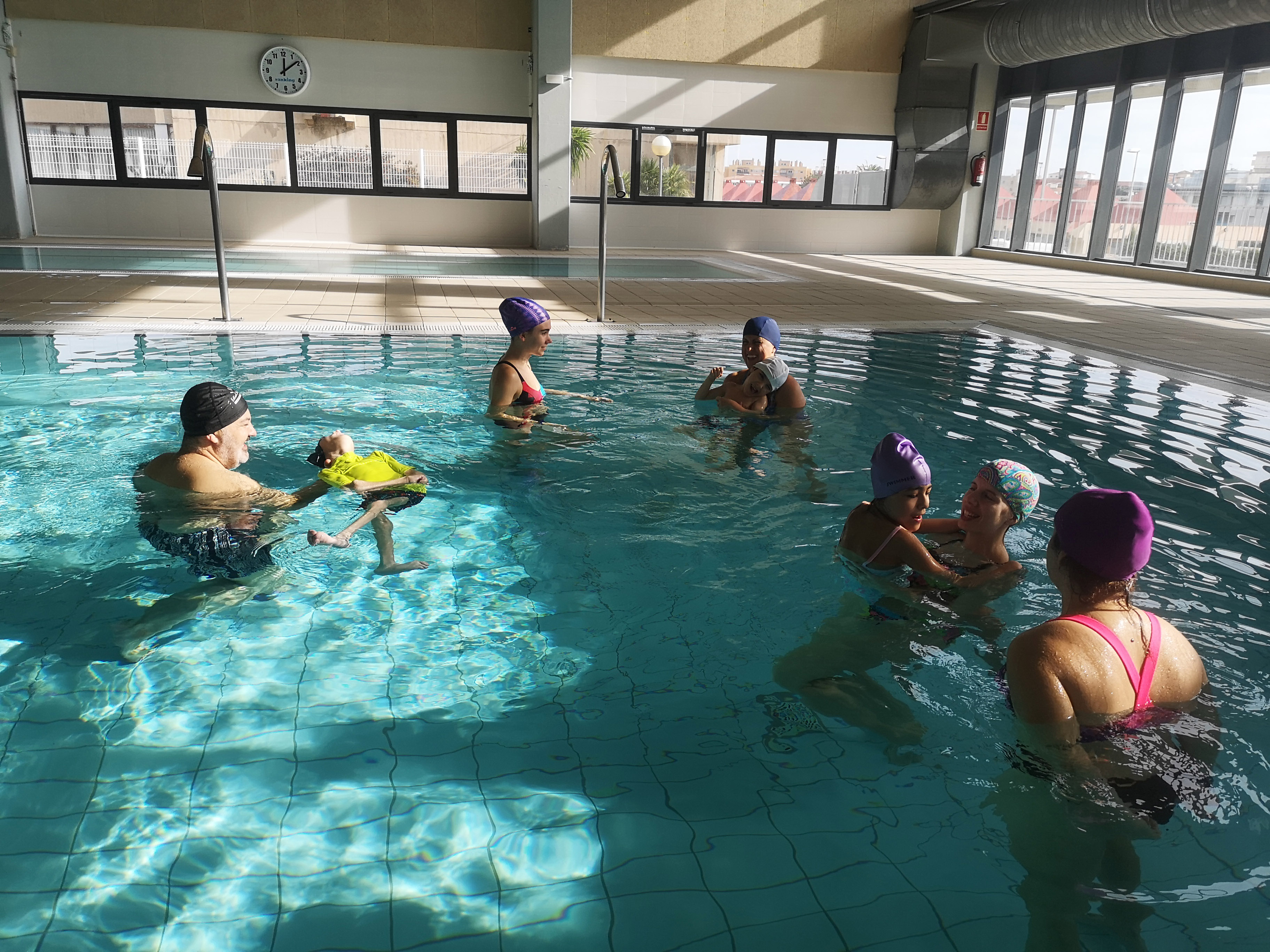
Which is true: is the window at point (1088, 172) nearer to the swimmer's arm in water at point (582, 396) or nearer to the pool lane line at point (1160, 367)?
the pool lane line at point (1160, 367)

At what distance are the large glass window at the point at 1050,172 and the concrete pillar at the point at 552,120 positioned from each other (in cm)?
916

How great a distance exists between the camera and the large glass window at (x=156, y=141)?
15508 mm

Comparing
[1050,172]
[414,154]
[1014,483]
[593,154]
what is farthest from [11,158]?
[1050,172]

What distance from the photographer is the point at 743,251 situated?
60.8 ft

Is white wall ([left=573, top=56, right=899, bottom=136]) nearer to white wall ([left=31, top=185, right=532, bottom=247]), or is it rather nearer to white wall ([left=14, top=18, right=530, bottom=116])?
white wall ([left=14, top=18, right=530, bottom=116])

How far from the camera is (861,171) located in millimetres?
18594

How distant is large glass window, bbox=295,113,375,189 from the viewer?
16.2 meters

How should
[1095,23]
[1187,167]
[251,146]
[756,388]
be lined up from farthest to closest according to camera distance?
[251,146] → [1187,167] → [1095,23] → [756,388]

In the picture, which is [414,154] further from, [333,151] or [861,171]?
[861,171]

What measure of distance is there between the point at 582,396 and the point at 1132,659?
4173mm

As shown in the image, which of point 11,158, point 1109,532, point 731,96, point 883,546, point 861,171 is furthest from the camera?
point 861,171

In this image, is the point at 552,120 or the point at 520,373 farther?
the point at 552,120

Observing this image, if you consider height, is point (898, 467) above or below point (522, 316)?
below

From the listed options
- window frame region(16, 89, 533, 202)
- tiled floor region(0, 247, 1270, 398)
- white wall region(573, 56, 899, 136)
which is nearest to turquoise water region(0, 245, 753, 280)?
tiled floor region(0, 247, 1270, 398)
